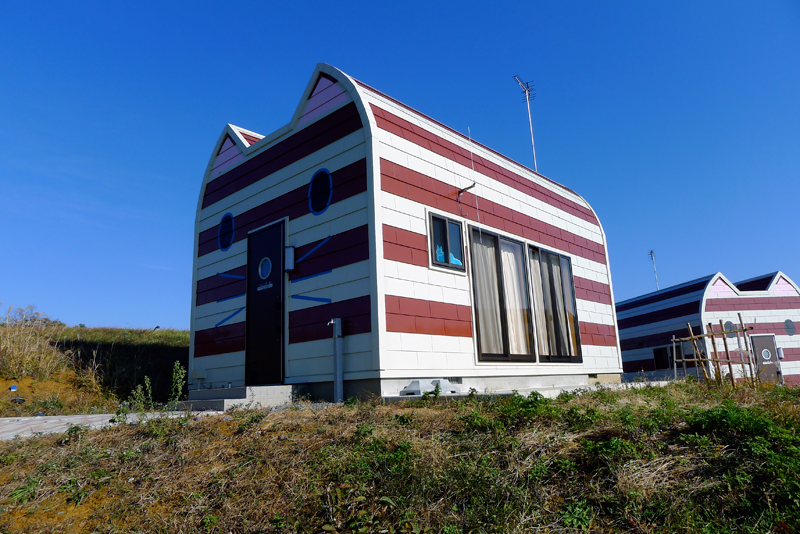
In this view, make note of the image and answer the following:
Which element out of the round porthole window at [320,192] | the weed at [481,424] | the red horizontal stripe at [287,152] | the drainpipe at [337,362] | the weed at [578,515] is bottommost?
the weed at [578,515]

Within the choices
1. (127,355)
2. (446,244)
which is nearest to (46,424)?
(446,244)

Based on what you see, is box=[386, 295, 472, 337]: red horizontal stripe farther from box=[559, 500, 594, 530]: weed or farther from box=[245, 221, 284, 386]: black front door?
box=[559, 500, 594, 530]: weed

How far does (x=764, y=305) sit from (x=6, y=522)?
24489 mm

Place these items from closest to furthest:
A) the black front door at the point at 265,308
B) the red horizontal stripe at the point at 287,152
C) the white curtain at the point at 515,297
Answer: the red horizontal stripe at the point at 287,152 → the black front door at the point at 265,308 → the white curtain at the point at 515,297

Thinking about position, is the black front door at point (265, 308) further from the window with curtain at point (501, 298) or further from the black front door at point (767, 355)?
the black front door at point (767, 355)

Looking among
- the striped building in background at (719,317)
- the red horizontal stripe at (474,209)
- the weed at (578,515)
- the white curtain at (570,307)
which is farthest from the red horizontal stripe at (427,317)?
the striped building in background at (719,317)

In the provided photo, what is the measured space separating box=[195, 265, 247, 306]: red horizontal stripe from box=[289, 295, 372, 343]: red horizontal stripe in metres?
1.72

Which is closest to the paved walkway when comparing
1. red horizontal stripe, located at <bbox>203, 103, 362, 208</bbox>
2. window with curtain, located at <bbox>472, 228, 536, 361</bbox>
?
red horizontal stripe, located at <bbox>203, 103, 362, 208</bbox>

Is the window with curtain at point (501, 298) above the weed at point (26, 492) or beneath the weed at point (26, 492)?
above

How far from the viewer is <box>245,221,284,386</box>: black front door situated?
29.3ft

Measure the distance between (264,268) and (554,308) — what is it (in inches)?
238

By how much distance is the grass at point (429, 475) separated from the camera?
3531 millimetres

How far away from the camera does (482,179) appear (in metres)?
10.4

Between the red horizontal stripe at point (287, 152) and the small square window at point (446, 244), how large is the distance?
205 cm
